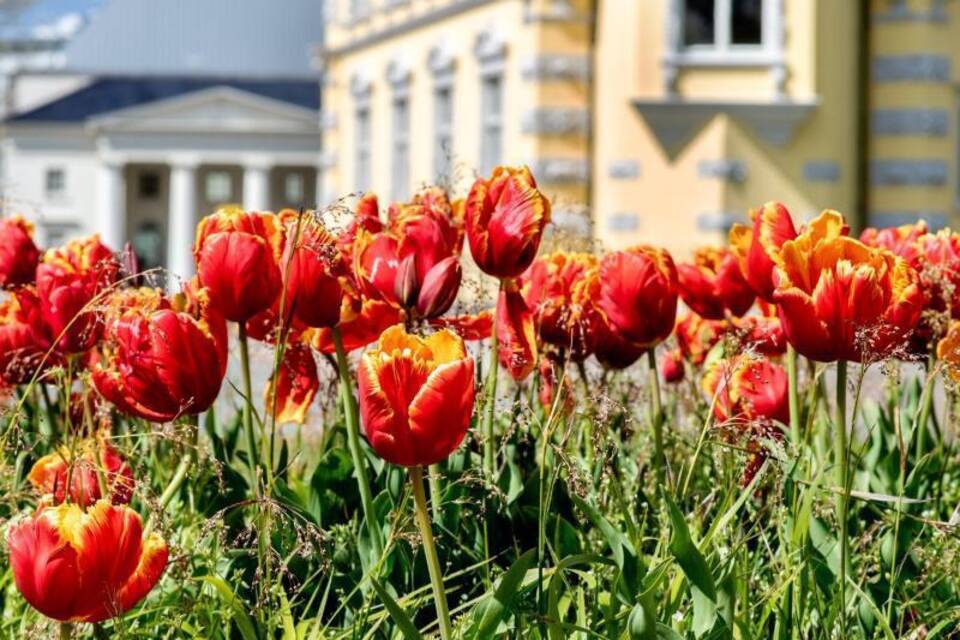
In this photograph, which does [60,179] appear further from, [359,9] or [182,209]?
[359,9]

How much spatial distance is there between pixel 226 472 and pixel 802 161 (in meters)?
15.6

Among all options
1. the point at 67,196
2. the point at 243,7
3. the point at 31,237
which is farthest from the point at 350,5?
the point at 243,7

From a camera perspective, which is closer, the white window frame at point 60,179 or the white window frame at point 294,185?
the white window frame at point 294,185

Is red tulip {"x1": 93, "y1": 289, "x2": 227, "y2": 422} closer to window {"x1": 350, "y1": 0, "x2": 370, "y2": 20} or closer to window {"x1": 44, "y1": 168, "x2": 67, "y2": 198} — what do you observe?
window {"x1": 350, "y1": 0, "x2": 370, "y2": 20}

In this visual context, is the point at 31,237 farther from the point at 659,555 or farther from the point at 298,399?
the point at 659,555

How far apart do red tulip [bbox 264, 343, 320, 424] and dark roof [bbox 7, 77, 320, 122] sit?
57428 mm

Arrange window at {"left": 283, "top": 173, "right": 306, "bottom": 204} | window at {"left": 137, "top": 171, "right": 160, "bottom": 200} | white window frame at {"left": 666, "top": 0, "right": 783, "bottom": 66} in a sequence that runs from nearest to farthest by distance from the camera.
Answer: white window frame at {"left": 666, "top": 0, "right": 783, "bottom": 66}
window at {"left": 283, "top": 173, "right": 306, "bottom": 204}
window at {"left": 137, "top": 171, "right": 160, "bottom": 200}

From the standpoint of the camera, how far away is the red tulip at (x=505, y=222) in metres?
2.36

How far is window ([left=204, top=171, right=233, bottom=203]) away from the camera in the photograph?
58.8 m

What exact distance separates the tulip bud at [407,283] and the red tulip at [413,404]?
0.60 metres

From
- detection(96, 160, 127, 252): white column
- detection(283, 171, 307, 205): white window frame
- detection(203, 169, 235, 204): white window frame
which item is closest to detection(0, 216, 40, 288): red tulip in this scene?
detection(96, 160, 127, 252): white column

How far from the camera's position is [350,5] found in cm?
2617

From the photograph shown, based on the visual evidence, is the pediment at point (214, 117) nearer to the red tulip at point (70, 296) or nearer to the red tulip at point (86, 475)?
the red tulip at point (70, 296)

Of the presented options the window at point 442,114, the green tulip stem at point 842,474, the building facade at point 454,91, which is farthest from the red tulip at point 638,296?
the window at point 442,114
